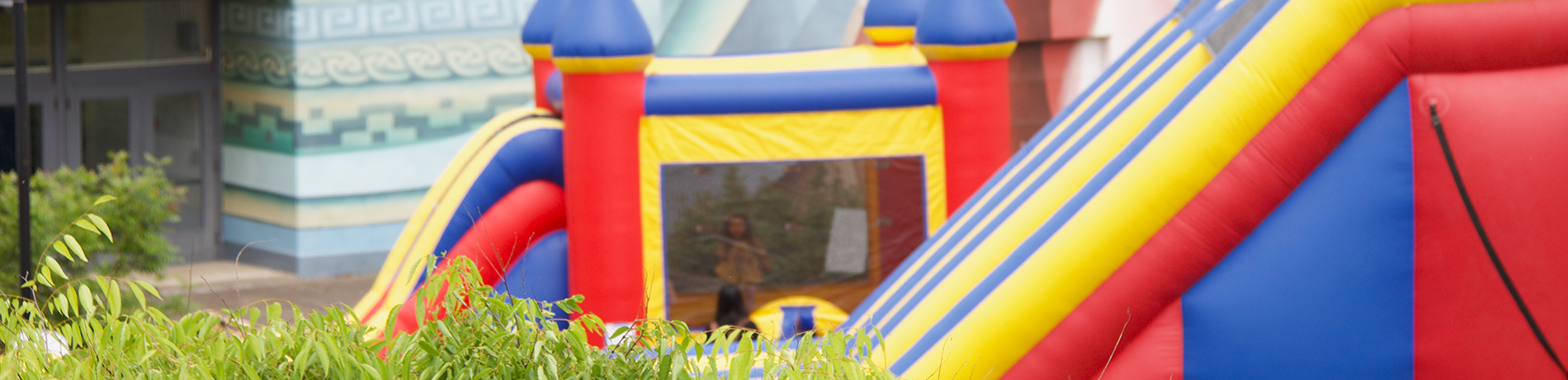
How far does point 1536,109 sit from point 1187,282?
2.46 feet

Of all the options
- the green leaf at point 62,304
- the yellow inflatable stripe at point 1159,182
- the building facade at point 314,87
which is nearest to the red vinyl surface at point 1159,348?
the yellow inflatable stripe at point 1159,182

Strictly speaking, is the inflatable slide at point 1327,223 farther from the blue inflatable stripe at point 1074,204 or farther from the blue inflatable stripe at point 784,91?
the blue inflatable stripe at point 784,91

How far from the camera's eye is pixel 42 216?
5.73m

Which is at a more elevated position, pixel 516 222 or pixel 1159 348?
pixel 1159 348

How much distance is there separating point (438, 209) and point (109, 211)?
137cm

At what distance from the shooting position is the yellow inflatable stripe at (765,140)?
5.39 meters

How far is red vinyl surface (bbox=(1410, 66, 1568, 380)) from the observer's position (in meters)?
2.73

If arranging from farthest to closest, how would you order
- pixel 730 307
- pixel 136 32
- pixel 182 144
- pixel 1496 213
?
pixel 182 144 → pixel 136 32 → pixel 730 307 → pixel 1496 213

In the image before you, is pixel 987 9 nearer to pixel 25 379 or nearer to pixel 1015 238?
pixel 1015 238

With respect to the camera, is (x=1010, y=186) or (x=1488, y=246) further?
(x=1010, y=186)

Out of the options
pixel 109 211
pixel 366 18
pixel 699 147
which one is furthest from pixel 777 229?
pixel 366 18

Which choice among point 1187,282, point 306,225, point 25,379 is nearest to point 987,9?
point 1187,282

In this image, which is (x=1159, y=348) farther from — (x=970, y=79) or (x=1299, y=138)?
(x=970, y=79)

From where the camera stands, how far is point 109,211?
19.4 feet
